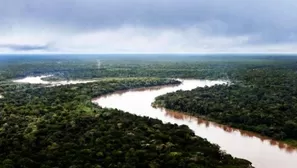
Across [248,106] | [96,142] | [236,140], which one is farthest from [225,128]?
[96,142]

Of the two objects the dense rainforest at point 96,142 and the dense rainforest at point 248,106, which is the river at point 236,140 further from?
the dense rainforest at point 96,142

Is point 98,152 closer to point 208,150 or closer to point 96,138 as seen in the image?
point 96,138

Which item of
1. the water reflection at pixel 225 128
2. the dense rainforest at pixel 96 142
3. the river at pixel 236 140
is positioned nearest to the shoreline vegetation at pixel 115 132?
the dense rainforest at pixel 96 142

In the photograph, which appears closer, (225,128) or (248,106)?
(225,128)

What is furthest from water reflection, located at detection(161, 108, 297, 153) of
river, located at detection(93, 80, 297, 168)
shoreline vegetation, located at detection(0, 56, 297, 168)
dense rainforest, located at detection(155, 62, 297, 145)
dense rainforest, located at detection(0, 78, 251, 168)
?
dense rainforest, located at detection(0, 78, 251, 168)

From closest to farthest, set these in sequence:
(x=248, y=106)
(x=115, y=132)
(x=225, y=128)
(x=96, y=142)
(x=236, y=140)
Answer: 1. (x=96, y=142)
2. (x=115, y=132)
3. (x=236, y=140)
4. (x=225, y=128)
5. (x=248, y=106)

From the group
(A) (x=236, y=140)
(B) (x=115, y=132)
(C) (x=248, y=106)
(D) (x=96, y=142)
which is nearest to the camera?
(D) (x=96, y=142)

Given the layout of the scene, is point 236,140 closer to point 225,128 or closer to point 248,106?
point 225,128

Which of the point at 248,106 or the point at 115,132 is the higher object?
the point at 115,132
